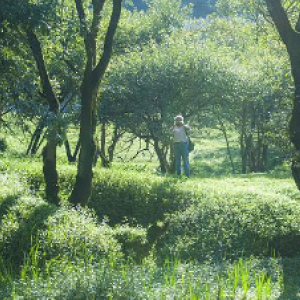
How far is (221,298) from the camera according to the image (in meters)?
7.64

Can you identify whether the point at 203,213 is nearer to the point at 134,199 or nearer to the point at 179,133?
the point at 134,199

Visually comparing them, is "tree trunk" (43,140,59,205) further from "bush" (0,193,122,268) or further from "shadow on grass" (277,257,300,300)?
"shadow on grass" (277,257,300,300)

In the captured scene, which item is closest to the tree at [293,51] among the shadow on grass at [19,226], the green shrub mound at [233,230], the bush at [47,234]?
the green shrub mound at [233,230]

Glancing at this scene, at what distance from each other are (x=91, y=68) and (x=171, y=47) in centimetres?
1309

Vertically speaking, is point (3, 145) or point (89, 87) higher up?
point (89, 87)

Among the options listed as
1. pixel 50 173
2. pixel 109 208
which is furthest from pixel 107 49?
pixel 109 208

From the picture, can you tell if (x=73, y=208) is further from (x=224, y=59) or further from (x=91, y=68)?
(x=224, y=59)

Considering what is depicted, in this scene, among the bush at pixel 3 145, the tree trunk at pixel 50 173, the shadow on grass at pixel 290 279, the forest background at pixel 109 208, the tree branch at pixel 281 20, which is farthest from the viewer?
the bush at pixel 3 145

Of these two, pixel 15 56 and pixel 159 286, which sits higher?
pixel 15 56

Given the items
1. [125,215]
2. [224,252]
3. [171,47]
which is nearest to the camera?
[224,252]

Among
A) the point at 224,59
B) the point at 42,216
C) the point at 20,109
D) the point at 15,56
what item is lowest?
the point at 42,216

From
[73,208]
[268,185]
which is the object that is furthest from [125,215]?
[268,185]

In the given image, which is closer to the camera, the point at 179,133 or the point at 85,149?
the point at 85,149

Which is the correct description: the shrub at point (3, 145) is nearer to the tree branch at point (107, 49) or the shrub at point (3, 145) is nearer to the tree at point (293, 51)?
the tree branch at point (107, 49)
